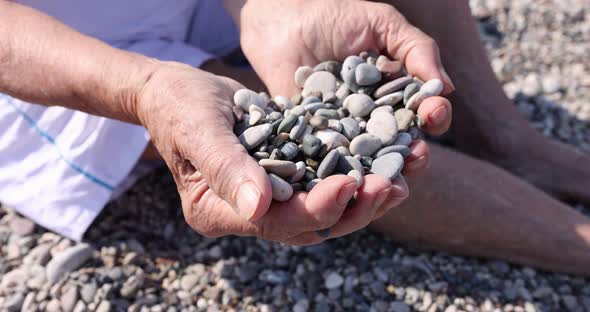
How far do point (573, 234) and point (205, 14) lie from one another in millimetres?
1230

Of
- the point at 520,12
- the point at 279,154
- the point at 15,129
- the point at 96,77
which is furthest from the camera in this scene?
the point at 520,12

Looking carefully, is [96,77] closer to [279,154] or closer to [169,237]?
[279,154]

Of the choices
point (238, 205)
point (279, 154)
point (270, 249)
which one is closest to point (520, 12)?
point (270, 249)

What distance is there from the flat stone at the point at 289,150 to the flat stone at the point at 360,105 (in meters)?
0.22

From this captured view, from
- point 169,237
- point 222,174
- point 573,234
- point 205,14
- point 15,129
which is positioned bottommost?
point 169,237

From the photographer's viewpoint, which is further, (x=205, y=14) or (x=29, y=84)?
(x=205, y=14)

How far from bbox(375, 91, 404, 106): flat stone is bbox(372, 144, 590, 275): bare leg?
1.13ft

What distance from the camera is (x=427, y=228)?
168 centimetres

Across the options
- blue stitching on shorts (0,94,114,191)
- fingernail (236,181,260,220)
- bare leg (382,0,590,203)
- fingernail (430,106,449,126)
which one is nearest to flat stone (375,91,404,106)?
fingernail (430,106,449,126)

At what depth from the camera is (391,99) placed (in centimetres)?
136

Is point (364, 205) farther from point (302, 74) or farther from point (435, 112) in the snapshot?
point (302, 74)

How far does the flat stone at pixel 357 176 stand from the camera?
110 centimetres

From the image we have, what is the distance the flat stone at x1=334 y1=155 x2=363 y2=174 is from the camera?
117cm

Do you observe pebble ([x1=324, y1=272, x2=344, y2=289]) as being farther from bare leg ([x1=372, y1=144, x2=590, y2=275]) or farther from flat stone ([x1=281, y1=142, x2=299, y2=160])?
flat stone ([x1=281, y1=142, x2=299, y2=160])
